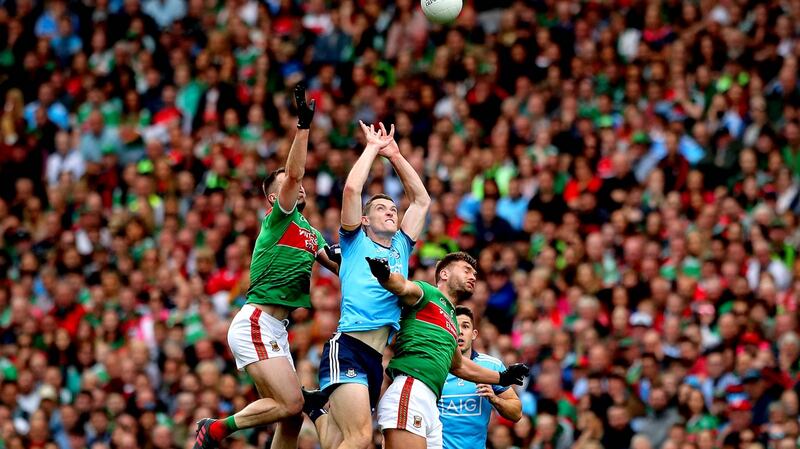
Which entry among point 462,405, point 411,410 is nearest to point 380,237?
point 411,410

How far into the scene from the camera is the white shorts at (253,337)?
12523 mm

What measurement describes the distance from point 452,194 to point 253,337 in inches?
288

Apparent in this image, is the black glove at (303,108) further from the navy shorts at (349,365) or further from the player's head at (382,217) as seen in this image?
the navy shorts at (349,365)

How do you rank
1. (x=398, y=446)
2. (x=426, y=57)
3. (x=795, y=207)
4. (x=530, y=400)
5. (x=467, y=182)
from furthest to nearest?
(x=426, y=57), (x=467, y=182), (x=795, y=207), (x=530, y=400), (x=398, y=446)

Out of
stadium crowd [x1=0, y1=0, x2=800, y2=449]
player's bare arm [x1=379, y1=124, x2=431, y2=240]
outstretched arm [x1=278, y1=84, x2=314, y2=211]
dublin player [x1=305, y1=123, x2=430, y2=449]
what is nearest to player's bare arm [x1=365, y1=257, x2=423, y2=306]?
dublin player [x1=305, y1=123, x2=430, y2=449]

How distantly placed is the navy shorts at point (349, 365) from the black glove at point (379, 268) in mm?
873

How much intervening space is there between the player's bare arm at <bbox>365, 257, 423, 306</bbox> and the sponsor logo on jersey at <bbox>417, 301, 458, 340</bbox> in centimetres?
17

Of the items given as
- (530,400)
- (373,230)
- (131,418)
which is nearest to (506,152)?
(530,400)

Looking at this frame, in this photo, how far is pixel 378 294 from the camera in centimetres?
1220

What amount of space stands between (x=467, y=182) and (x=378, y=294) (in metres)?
7.70

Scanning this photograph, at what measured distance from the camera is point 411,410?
11977 millimetres

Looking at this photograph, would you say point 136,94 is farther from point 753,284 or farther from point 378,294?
point 378,294

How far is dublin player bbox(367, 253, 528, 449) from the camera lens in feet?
39.2

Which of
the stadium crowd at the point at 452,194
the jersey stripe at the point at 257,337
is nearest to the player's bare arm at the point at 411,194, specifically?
the jersey stripe at the point at 257,337
